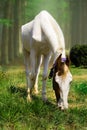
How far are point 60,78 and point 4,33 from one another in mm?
23070

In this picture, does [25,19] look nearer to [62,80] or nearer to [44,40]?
[44,40]

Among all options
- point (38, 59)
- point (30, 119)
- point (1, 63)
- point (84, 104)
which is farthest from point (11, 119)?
point (1, 63)

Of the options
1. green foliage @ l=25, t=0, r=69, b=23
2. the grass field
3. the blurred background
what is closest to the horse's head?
the grass field

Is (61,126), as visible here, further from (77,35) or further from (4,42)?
(77,35)

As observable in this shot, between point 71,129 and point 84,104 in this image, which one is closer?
point 71,129

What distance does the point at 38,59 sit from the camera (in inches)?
388

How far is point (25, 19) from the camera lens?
1435 inches

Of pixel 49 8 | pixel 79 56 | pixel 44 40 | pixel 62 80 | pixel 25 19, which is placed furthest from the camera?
pixel 49 8

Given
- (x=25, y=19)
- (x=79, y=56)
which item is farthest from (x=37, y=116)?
(x=25, y=19)

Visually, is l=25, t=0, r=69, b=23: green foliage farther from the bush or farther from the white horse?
the white horse

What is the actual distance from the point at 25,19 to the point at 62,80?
1159 inches

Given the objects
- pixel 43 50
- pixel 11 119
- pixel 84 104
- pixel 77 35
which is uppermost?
pixel 43 50

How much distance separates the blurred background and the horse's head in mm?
18835

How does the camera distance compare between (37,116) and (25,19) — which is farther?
(25,19)
